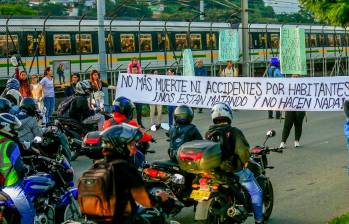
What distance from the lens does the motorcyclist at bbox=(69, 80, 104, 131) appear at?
13.3m

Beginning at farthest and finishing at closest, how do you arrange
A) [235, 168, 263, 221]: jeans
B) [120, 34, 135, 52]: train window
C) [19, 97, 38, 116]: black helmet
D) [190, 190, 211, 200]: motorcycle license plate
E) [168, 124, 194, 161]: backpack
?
1. [120, 34, 135, 52]: train window
2. [19, 97, 38, 116]: black helmet
3. [168, 124, 194, 161]: backpack
4. [235, 168, 263, 221]: jeans
5. [190, 190, 211, 200]: motorcycle license plate

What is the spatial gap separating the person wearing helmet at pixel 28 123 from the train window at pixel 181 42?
2504cm

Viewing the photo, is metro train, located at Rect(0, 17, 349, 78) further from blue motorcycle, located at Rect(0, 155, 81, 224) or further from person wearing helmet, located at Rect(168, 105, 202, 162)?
blue motorcycle, located at Rect(0, 155, 81, 224)

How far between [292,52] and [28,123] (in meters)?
10.3

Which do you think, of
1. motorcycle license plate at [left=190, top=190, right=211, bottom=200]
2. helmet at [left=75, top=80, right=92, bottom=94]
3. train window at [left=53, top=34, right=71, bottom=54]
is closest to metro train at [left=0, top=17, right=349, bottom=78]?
train window at [left=53, top=34, right=71, bottom=54]

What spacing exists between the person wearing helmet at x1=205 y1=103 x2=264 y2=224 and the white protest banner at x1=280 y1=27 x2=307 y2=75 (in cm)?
1060

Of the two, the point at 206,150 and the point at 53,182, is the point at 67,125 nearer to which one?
the point at 53,182

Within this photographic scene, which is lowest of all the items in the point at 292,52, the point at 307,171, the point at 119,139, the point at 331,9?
the point at 307,171

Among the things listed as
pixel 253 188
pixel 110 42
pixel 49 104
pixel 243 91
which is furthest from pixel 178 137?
pixel 110 42

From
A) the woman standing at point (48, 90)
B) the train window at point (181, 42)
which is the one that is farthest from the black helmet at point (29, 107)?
the train window at point (181, 42)

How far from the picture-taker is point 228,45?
2477 cm

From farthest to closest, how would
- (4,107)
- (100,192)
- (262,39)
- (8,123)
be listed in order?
(262,39)
(4,107)
(8,123)
(100,192)

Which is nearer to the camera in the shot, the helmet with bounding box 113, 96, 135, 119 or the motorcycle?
the motorcycle

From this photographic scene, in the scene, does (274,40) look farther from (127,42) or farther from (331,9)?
(331,9)
